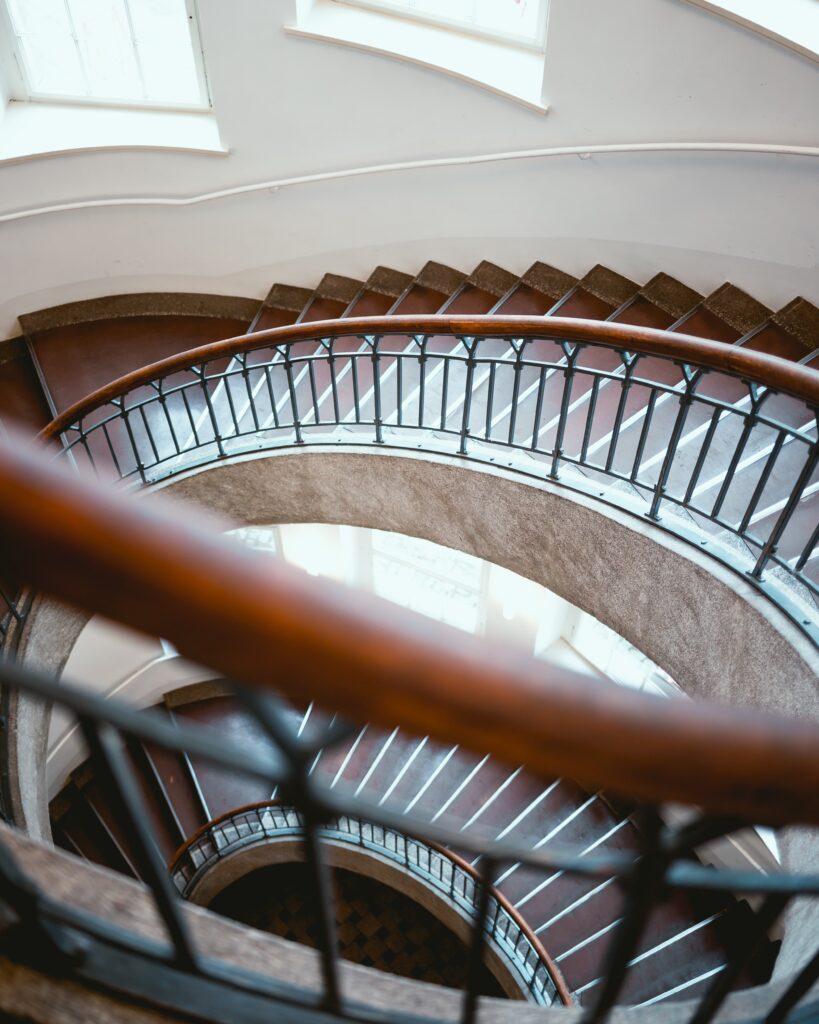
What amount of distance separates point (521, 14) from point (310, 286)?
2686mm

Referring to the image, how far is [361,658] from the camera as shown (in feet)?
2.11

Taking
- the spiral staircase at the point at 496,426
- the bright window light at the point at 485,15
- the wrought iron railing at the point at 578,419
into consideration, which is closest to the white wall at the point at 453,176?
the spiral staircase at the point at 496,426

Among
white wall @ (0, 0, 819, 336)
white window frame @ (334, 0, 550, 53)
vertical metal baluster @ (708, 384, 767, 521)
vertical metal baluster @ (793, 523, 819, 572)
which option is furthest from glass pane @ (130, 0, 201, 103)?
vertical metal baluster @ (793, 523, 819, 572)

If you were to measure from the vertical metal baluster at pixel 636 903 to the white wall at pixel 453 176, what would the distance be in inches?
165

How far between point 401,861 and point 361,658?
691 centimetres

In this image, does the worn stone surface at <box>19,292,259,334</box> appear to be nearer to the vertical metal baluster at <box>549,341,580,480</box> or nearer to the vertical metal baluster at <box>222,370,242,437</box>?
the vertical metal baluster at <box>222,370,242,437</box>

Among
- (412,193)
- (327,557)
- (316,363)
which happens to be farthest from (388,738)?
(412,193)

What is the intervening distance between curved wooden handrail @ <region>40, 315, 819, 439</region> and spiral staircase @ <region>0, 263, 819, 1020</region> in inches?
0.4

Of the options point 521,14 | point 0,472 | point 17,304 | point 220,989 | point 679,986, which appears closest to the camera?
point 0,472

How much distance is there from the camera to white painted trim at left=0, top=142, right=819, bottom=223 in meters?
4.05

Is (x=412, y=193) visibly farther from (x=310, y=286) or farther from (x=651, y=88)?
(x=651, y=88)

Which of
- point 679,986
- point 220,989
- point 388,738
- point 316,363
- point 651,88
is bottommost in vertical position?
point 220,989

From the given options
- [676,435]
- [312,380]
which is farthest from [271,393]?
[676,435]

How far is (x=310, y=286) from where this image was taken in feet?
21.8
